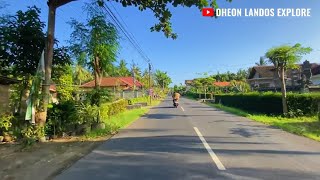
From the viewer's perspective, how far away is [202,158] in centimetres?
983

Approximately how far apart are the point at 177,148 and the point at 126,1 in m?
5.58

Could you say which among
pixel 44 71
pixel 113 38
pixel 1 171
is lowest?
pixel 1 171

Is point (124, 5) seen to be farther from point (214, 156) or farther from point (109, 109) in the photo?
point (109, 109)

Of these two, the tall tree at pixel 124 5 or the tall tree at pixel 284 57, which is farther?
the tall tree at pixel 284 57

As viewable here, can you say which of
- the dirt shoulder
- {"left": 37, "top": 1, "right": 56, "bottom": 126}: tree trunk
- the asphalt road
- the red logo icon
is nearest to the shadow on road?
the asphalt road

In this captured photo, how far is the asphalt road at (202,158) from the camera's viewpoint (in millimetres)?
8000

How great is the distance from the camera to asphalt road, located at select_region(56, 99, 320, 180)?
800cm

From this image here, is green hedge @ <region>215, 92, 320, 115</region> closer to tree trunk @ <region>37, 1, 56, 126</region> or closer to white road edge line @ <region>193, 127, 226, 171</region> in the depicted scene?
white road edge line @ <region>193, 127, 226, 171</region>

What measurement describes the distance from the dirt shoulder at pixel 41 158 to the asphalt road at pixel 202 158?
442 millimetres

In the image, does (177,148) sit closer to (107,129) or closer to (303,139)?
(303,139)

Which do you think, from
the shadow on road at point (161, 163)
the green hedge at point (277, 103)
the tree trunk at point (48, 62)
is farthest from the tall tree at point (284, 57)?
the tree trunk at point (48, 62)

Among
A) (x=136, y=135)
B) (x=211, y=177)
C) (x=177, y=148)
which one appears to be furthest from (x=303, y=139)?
(x=211, y=177)

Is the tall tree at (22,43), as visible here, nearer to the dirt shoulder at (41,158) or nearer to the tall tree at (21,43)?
the tall tree at (21,43)

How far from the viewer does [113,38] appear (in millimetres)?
21172
